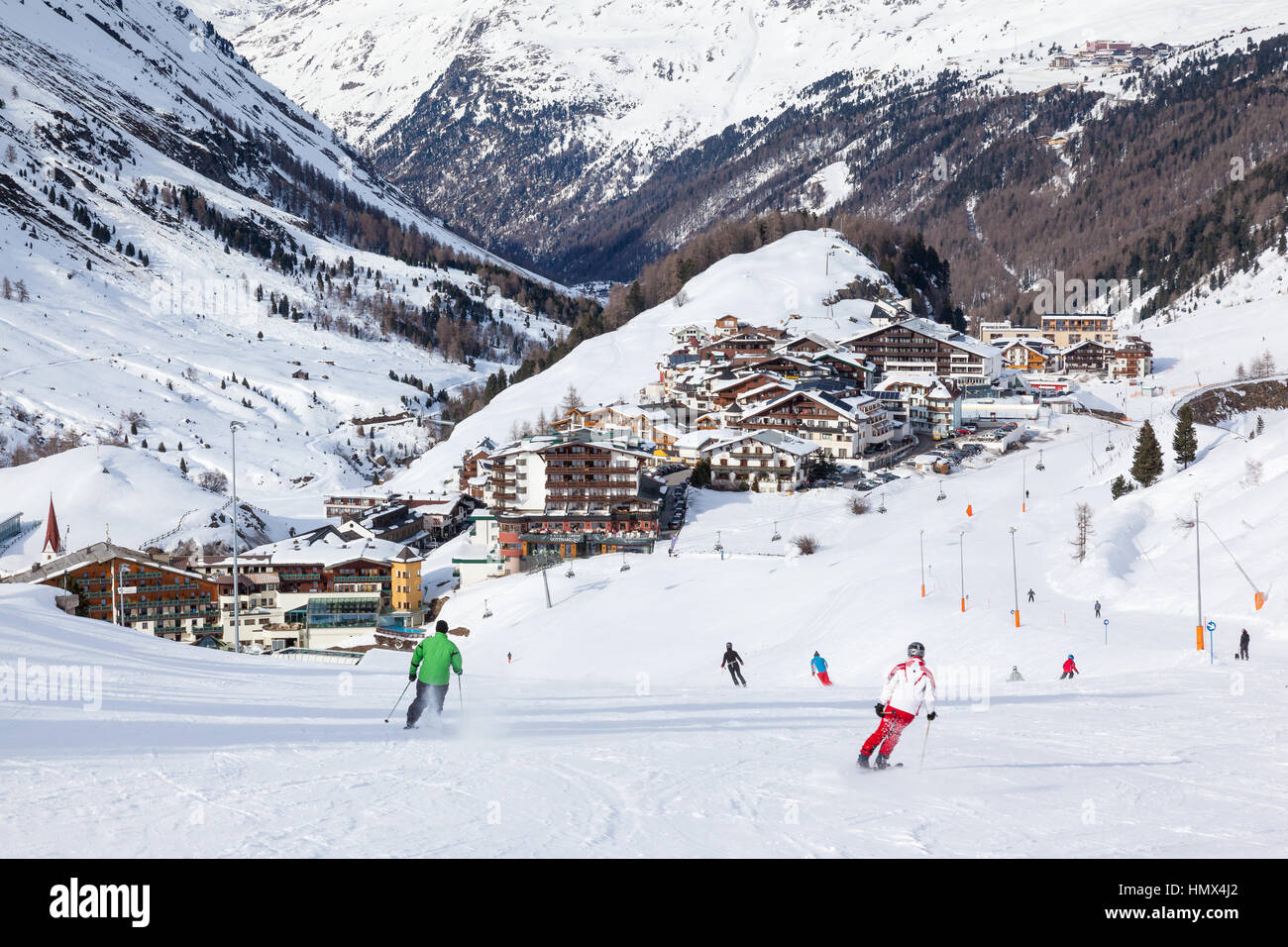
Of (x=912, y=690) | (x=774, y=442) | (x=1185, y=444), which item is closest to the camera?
(x=912, y=690)

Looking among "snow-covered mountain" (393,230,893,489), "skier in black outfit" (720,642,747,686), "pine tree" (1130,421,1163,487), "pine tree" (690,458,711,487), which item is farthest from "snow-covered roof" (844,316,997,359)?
"skier in black outfit" (720,642,747,686)

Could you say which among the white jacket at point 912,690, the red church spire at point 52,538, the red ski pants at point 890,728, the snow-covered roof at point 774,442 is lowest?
the red ski pants at point 890,728

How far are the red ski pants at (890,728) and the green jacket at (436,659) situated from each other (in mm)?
4090

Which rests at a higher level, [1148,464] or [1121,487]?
[1148,464]

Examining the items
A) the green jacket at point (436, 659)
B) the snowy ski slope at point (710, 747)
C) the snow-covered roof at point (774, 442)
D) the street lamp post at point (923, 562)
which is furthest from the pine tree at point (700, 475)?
the green jacket at point (436, 659)

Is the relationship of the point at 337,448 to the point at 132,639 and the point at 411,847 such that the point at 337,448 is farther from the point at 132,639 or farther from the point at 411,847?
the point at 411,847

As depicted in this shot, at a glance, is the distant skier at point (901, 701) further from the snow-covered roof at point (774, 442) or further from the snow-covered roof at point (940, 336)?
the snow-covered roof at point (940, 336)

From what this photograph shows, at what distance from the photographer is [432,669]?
1109cm

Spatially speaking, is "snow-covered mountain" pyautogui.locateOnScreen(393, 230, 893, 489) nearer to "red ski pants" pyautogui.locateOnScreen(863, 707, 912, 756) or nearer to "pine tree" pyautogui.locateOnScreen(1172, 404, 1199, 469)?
"pine tree" pyautogui.locateOnScreen(1172, 404, 1199, 469)

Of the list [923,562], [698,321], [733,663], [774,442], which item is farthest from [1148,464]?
[698,321]

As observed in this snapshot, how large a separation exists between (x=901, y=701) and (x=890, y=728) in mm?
261

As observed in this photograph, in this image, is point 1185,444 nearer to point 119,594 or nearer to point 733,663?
point 733,663

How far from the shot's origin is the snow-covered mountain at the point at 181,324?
94562 millimetres

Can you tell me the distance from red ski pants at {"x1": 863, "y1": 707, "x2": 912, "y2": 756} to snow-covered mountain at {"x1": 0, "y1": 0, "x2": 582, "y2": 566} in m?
66.9
